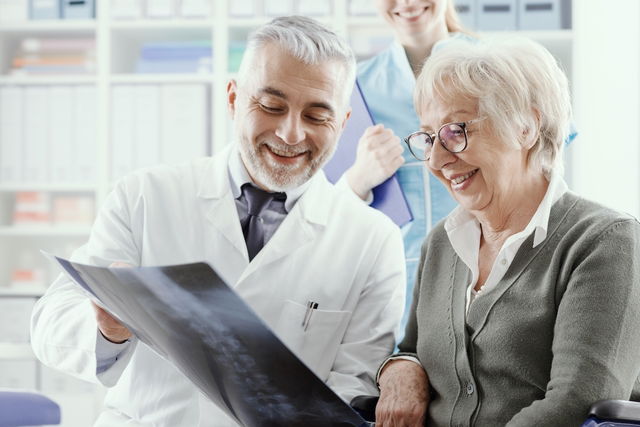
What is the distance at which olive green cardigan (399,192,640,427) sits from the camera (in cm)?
105

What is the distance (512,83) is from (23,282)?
265cm

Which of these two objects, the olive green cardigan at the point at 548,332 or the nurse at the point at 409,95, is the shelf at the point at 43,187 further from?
the olive green cardigan at the point at 548,332

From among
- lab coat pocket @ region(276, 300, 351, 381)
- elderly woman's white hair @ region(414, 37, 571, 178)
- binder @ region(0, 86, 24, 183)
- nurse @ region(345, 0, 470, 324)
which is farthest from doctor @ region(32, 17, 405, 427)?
binder @ region(0, 86, 24, 183)

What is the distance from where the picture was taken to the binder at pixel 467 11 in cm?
302

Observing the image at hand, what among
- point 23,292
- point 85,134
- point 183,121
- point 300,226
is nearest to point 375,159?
point 300,226

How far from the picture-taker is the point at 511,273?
119 centimetres

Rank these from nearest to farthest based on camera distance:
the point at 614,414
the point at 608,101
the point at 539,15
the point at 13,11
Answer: the point at 614,414 < the point at 608,101 < the point at 539,15 < the point at 13,11

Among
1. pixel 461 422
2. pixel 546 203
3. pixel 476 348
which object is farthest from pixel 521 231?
→ pixel 461 422

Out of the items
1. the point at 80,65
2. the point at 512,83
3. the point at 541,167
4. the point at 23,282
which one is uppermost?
the point at 80,65

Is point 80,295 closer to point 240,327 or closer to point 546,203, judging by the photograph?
point 240,327

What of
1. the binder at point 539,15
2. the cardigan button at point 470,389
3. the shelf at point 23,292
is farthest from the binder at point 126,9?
the cardigan button at point 470,389

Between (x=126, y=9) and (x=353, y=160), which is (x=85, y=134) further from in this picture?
(x=353, y=160)

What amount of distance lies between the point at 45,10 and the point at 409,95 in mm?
1960

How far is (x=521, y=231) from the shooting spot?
1225mm
